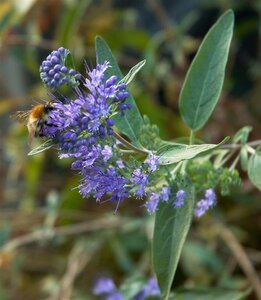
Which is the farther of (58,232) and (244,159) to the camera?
(58,232)

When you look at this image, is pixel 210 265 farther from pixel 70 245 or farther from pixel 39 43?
pixel 39 43

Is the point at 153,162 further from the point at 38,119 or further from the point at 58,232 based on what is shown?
the point at 58,232

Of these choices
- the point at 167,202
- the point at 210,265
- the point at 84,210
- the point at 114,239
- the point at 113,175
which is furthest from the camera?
the point at 84,210

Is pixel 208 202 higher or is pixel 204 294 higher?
pixel 208 202

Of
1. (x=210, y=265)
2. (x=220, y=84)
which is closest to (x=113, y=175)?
(x=220, y=84)

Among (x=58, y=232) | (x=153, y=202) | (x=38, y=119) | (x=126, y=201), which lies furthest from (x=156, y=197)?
(x=126, y=201)

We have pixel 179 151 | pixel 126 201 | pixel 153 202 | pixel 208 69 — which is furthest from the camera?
pixel 126 201

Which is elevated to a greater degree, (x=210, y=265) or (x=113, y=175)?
(x=113, y=175)

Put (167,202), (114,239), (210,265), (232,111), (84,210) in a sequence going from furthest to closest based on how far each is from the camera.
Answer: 1. (84,210)
2. (232,111)
3. (114,239)
4. (210,265)
5. (167,202)
